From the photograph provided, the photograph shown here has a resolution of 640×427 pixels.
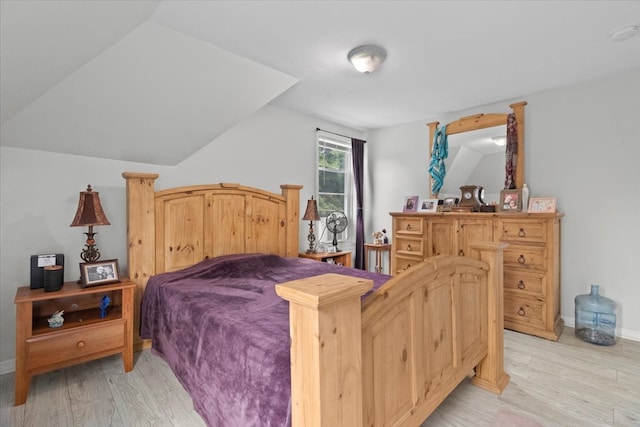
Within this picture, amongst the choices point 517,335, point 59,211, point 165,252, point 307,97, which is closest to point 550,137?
point 517,335

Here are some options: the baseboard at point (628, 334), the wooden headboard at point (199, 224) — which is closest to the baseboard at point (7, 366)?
the wooden headboard at point (199, 224)

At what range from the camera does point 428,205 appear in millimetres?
3896

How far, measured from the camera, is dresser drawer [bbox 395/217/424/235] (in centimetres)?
366

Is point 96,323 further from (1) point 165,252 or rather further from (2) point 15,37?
(2) point 15,37

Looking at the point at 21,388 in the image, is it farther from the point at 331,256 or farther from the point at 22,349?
the point at 331,256

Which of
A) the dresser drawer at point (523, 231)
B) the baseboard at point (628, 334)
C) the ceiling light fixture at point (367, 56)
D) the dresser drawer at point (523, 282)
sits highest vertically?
the ceiling light fixture at point (367, 56)

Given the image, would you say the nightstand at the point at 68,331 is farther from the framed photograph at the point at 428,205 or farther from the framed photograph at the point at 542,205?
the framed photograph at the point at 542,205

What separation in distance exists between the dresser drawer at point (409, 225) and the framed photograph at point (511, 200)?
2.84 ft

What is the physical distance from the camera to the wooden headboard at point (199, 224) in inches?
100

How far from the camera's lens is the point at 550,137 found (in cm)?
320

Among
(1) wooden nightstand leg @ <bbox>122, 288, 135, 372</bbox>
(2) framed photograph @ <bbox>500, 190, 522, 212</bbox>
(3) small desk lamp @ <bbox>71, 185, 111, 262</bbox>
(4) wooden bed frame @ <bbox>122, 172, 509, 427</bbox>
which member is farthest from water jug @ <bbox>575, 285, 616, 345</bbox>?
(3) small desk lamp @ <bbox>71, 185, 111, 262</bbox>

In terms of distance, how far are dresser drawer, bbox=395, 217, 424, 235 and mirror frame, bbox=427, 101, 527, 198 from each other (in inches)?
21.2

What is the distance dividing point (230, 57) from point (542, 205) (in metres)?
3.26

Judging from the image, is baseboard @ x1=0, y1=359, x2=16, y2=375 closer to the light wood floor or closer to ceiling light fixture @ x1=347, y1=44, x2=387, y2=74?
the light wood floor
